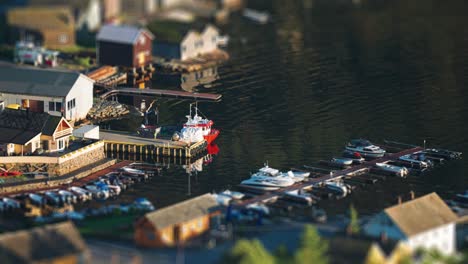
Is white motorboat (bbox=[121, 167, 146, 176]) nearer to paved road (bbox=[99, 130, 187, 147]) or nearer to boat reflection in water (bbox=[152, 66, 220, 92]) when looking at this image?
paved road (bbox=[99, 130, 187, 147])

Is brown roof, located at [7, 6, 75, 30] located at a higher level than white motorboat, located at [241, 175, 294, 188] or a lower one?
higher

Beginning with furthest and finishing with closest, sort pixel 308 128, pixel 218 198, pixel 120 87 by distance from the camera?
pixel 120 87, pixel 308 128, pixel 218 198

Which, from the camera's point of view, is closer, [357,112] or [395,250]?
[395,250]

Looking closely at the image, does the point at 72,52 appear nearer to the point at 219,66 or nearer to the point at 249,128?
the point at 219,66

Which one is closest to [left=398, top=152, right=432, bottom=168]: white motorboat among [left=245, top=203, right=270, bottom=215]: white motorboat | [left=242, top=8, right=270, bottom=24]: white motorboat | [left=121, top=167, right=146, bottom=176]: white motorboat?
[left=245, top=203, right=270, bottom=215]: white motorboat

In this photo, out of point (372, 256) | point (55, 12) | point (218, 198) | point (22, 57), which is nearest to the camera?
point (372, 256)

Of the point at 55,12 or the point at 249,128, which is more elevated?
the point at 55,12

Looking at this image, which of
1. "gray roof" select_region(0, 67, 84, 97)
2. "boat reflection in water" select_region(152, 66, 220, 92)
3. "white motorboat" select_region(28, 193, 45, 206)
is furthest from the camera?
"boat reflection in water" select_region(152, 66, 220, 92)

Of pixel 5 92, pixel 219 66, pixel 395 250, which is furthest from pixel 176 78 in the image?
pixel 395 250
